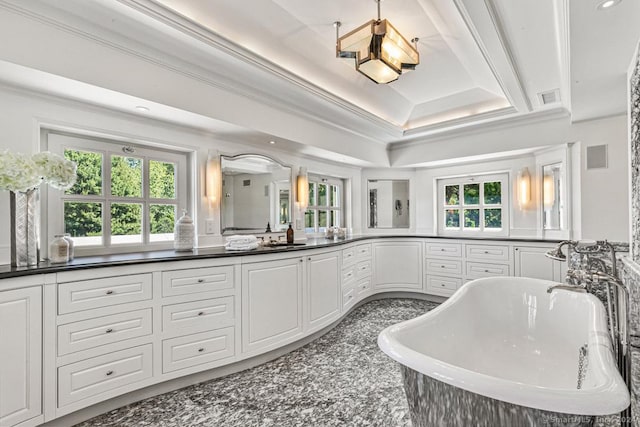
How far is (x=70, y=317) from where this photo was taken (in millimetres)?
1838

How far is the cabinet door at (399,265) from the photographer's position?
4.81 meters

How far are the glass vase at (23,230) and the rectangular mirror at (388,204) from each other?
169 inches

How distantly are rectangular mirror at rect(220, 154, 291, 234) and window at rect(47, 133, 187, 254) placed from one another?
43 centimetres

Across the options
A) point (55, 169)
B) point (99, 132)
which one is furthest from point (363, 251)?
point (55, 169)

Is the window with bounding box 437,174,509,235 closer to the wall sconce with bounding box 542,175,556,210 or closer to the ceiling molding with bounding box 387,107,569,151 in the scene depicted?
the wall sconce with bounding box 542,175,556,210

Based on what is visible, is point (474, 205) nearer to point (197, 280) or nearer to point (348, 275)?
point (348, 275)

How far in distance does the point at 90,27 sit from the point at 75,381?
7.00 ft

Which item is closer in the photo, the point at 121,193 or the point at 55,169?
the point at 55,169

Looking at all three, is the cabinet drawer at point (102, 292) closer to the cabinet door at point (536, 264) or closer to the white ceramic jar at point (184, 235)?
the white ceramic jar at point (184, 235)

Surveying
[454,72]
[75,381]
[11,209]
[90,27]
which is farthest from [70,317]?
[454,72]

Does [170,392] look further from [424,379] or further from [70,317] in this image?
[424,379]

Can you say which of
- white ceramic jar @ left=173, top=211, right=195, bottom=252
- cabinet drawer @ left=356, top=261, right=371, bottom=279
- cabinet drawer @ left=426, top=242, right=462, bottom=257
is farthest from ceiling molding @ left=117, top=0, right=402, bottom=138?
cabinet drawer @ left=426, top=242, right=462, bottom=257

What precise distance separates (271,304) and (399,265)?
271 centimetres

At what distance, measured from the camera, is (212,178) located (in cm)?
309
